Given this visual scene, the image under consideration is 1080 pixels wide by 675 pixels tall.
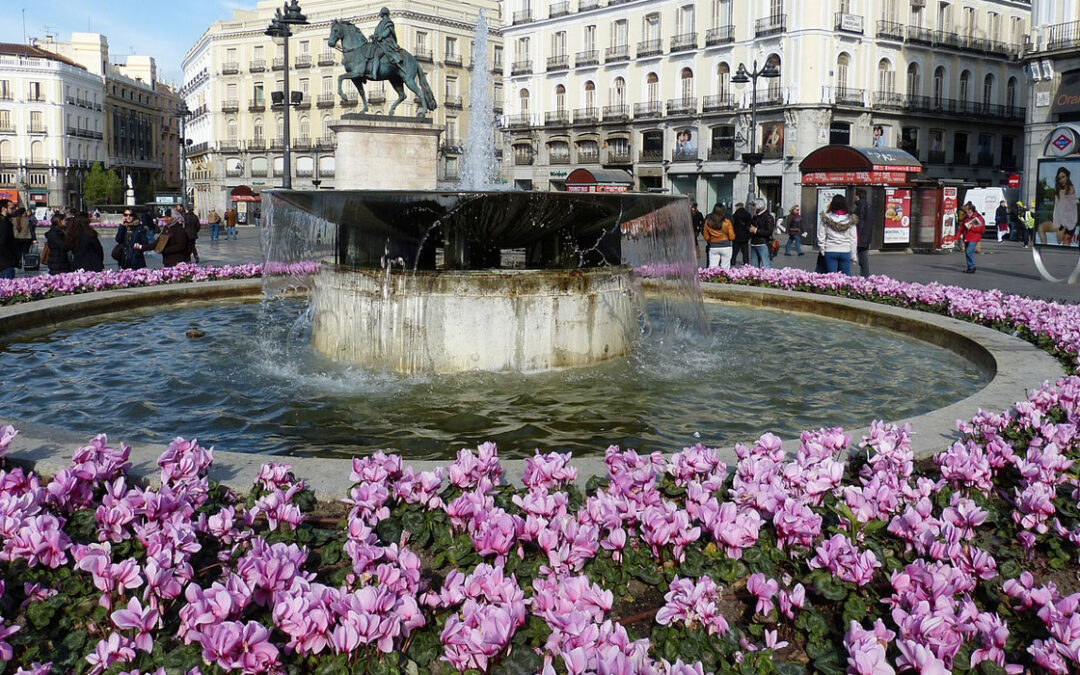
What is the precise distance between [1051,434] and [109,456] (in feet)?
12.5

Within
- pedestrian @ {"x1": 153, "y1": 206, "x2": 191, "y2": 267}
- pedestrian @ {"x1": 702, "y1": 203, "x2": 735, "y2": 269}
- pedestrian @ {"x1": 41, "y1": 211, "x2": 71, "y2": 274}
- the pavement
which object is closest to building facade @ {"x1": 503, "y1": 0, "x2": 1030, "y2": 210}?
the pavement

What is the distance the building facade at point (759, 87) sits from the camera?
143 feet

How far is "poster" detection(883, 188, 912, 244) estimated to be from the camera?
25.1 metres

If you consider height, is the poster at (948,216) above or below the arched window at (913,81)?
below

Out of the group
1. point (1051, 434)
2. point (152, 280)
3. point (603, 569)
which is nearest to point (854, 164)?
point (152, 280)

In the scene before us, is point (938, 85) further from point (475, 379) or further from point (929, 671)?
point (929, 671)

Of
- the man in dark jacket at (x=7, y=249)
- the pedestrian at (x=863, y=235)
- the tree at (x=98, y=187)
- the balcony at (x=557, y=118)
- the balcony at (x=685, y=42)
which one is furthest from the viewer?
the tree at (x=98, y=187)

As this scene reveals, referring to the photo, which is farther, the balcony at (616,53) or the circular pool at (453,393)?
the balcony at (616,53)

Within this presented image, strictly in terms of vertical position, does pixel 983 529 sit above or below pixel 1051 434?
below

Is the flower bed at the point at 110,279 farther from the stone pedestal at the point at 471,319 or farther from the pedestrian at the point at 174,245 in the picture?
the pedestrian at the point at 174,245

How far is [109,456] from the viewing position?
141 inches

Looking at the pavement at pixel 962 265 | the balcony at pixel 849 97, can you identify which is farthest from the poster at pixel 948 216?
the balcony at pixel 849 97

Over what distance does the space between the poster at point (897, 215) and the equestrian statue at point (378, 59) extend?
12.7m

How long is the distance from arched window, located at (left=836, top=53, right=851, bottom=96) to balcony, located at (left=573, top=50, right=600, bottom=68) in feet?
46.8
